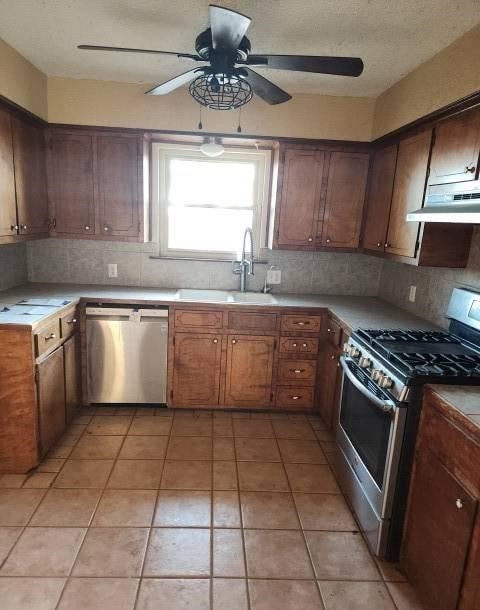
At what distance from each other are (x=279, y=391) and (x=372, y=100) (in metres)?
2.44

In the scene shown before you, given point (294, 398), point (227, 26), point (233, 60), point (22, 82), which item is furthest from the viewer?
point (294, 398)

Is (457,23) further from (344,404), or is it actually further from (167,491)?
(167,491)

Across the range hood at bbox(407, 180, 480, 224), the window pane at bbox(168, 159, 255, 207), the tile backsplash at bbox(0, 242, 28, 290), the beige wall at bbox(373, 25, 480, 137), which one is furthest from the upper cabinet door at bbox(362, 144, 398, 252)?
the tile backsplash at bbox(0, 242, 28, 290)

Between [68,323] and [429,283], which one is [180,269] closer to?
[68,323]

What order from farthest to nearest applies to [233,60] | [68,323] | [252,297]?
[252,297] → [68,323] → [233,60]

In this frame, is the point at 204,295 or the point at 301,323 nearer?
the point at 301,323

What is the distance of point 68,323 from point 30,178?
108cm

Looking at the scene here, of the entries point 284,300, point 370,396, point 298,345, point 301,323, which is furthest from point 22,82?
point 370,396

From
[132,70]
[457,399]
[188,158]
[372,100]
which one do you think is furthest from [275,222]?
[457,399]

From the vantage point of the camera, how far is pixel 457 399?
1.52 metres

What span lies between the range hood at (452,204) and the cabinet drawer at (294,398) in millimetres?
1597

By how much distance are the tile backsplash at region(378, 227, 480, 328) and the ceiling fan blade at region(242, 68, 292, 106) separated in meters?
1.35

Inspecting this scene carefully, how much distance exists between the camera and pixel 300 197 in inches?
125

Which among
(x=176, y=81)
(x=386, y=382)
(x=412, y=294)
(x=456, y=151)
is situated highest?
(x=176, y=81)
